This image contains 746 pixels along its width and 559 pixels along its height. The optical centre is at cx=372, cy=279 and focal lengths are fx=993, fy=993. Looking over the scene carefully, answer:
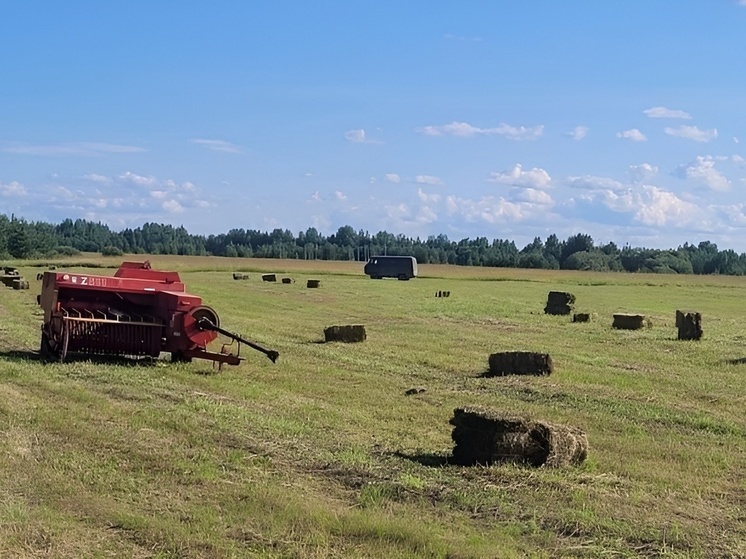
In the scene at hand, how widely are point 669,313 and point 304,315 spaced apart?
12673 millimetres

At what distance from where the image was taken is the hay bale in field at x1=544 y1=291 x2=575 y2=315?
29.5 m

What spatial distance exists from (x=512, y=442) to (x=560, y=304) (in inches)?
869

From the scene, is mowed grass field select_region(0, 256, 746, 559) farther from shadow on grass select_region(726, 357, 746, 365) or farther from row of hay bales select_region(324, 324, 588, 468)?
row of hay bales select_region(324, 324, 588, 468)

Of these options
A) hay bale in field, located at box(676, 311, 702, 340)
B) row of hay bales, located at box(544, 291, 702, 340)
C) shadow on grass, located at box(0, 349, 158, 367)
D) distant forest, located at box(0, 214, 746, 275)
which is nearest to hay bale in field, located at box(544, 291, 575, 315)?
row of hay bales, located at box(544, 291, 702, 340)

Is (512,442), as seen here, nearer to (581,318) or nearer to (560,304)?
(581,318)

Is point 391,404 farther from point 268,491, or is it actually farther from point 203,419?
point 268,491

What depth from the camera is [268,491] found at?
7074 millimetres

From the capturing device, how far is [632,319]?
24359 mm

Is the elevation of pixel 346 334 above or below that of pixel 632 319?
below

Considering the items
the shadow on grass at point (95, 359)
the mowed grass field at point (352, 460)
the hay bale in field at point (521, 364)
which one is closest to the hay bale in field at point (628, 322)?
the mowed grass field at point (352, 460)

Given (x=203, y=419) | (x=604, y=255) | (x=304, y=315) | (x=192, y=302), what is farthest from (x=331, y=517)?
(x=604, y=255)

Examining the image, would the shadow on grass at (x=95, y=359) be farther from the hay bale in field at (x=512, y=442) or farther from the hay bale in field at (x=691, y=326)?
the hay bale in field at (x=691, y=326)

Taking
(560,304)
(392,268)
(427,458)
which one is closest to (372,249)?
(392,268)

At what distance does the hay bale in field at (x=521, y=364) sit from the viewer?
14.7 m
